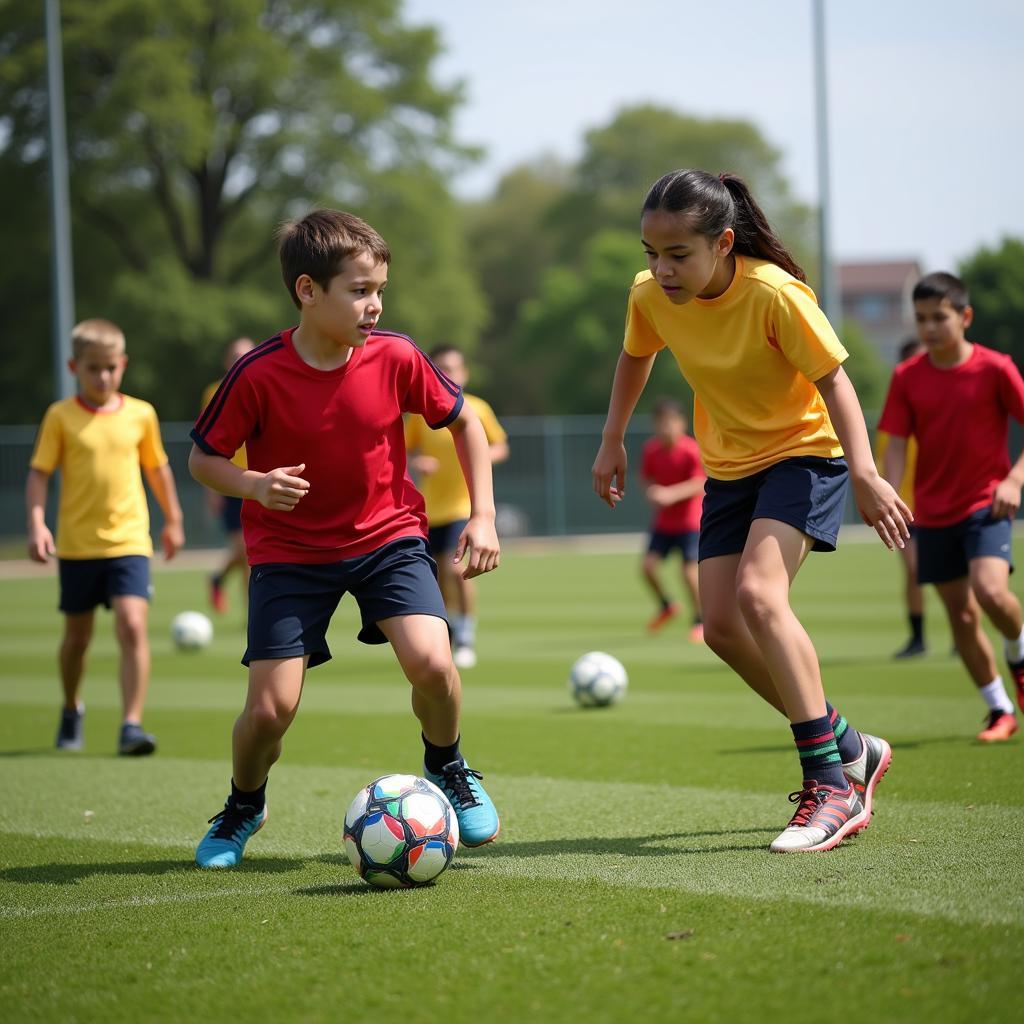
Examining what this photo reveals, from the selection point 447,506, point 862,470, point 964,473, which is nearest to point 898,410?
point 964,473

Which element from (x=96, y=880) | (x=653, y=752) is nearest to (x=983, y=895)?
(x=96, y=880)

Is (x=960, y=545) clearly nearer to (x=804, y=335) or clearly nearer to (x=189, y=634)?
(x=804, y=335)

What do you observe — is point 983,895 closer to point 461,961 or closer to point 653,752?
point 461,961

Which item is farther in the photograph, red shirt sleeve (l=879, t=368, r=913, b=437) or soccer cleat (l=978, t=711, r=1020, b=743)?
red shirt sleeve (l=879, t=368, r=913, b=437)

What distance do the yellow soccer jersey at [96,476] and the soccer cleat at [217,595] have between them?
30.2ft

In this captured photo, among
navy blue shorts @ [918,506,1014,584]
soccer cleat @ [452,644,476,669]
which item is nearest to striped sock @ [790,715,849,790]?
navy blue shorts @ [918,506,1014,584]

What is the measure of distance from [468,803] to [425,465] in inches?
270

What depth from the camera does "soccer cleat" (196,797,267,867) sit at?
4961 mm

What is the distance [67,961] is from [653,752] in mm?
3849

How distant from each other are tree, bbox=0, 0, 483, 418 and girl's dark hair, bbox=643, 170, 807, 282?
36.9 metres

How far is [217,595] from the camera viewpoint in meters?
17.5

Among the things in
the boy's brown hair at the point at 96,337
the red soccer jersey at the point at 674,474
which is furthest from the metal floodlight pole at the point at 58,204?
the boy's brown hair at the point at 96,337

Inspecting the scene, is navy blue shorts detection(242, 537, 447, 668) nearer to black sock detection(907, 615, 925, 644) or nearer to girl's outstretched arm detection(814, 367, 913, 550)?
girl's outstretched arm detection(814, 367, 913, 550)

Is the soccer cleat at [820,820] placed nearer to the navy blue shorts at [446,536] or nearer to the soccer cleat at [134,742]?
the soccer cleat at [134,742]
